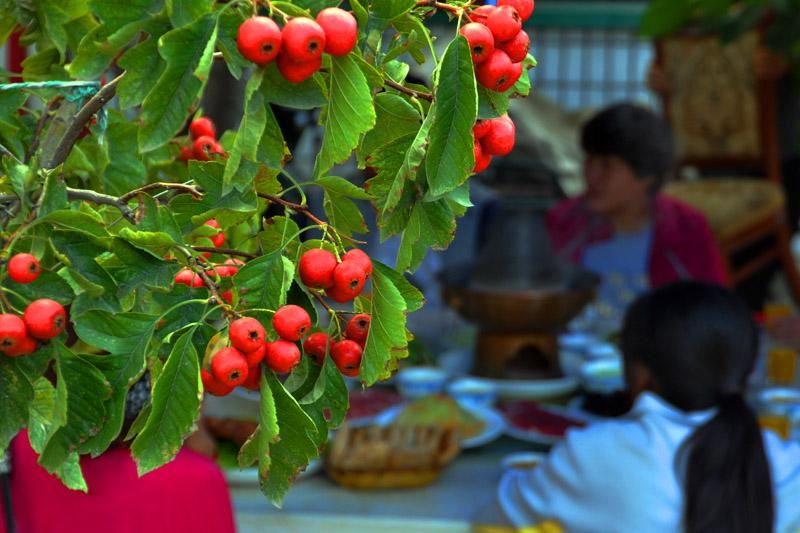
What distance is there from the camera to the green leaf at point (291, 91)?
0.68 metres

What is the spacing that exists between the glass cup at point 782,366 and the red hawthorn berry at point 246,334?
2578 millimetres

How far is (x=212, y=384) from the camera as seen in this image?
2.45ft

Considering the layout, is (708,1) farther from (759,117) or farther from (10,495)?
(10,495)

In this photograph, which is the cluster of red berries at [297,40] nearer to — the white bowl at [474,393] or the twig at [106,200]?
the twig at [106,200]

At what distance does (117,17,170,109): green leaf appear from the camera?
677mm

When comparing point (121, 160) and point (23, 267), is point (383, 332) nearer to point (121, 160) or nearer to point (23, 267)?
point (23, 267)

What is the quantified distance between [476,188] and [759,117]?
59.6 inches

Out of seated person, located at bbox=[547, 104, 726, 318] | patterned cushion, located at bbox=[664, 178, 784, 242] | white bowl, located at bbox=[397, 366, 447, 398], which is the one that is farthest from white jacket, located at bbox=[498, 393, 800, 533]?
patterned cushion, located at bbox=[664, 178, 784, 242]

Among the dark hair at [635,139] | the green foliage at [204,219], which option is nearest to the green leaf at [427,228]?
the green foliage at [204,219]

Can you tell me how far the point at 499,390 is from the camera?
9.18 feet

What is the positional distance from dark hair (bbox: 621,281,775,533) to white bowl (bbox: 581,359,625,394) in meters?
0.43

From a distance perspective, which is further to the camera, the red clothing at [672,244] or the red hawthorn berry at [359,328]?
the red clothing at [672,244]

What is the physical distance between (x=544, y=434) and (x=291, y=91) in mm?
1891

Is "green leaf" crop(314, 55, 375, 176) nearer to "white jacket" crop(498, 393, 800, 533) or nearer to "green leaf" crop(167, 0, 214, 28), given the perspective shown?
"green leaf" crop(167, 0, 214, 28)
